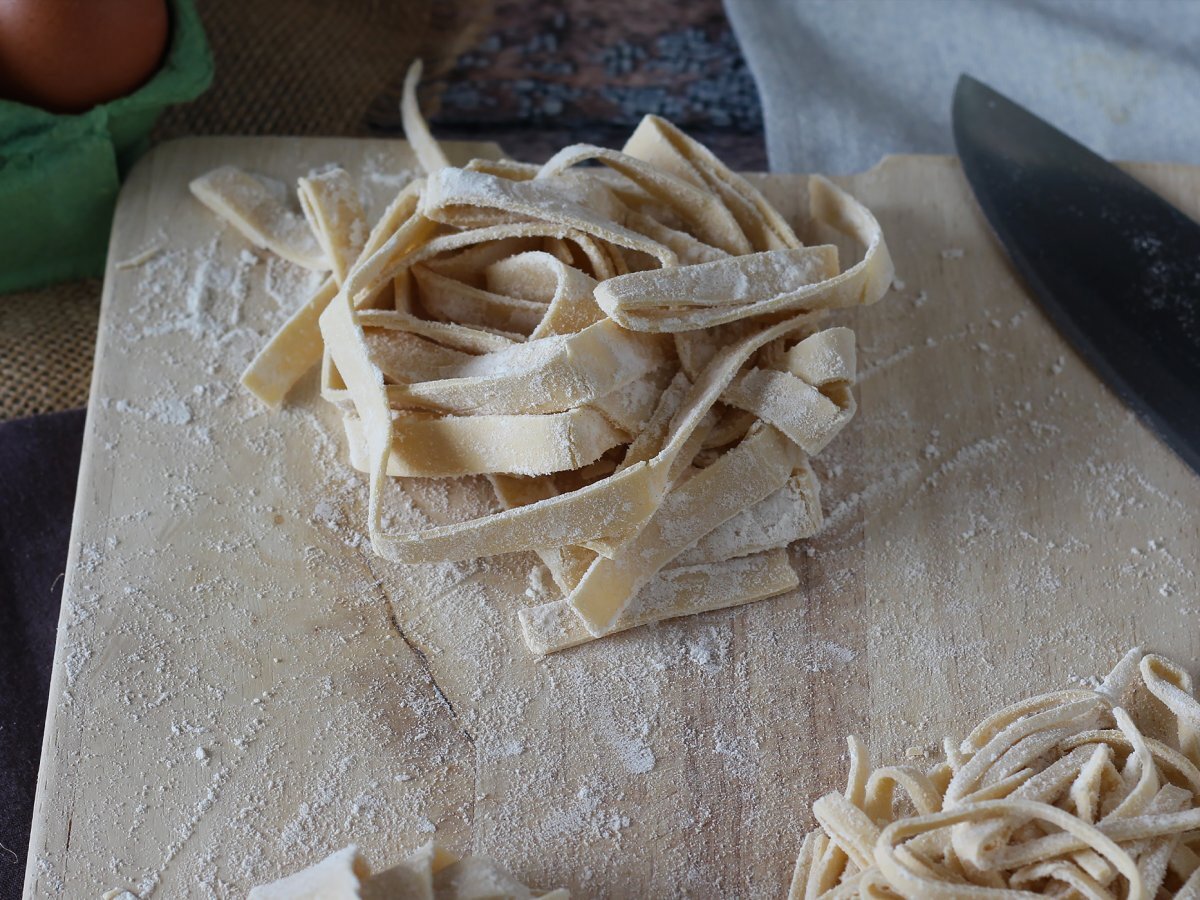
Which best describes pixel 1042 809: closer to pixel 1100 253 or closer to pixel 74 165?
pixel 1100 253

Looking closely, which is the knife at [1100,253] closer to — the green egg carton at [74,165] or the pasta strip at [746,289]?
the pasta strip at [746,289]

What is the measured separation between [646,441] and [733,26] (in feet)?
4.17

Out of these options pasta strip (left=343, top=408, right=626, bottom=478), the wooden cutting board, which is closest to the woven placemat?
the wooden cutting board

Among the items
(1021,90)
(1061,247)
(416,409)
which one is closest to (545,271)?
(416,409)

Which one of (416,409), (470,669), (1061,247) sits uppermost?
(1061,247)

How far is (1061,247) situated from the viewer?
2150 mm

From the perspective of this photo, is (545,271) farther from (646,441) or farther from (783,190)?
(783,190)

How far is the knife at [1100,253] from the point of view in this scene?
2.02 m

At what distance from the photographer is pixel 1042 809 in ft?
5.03

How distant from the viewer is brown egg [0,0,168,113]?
6.61 ft

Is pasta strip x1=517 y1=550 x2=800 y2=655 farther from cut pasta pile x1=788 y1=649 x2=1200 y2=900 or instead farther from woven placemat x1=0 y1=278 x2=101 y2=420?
woven placemat x1=0 y1=278 x2=101 y2=420

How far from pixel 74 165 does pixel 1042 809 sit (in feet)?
5.62

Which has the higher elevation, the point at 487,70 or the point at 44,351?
the point at 487,70

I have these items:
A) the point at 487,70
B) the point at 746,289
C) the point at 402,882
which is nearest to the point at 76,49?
the point at 487,70
